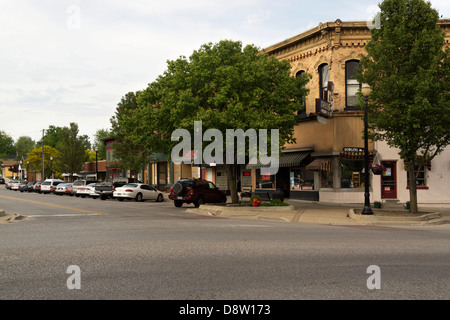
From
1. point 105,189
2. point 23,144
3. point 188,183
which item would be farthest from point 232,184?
point 23,144

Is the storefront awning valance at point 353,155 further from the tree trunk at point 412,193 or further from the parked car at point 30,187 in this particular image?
the parked car at point 30,187

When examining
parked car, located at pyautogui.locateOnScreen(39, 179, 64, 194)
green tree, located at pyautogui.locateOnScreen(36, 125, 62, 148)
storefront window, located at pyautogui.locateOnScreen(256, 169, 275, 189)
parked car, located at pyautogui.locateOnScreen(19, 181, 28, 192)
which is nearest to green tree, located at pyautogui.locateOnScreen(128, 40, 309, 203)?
storefront window, located at pyautogui.locateOnScreen(256, 169, 275, 189)

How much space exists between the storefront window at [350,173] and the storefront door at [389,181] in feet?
4.61

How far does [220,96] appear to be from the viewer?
20.7 meters

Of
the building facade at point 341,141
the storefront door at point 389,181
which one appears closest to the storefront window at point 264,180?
the building facade at point 341,141

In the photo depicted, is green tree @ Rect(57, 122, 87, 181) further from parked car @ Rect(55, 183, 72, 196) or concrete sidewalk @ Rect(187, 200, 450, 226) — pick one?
concrete sidewalk @ Rect(187, 200, 450, 226)

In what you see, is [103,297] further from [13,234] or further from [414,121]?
[414,121]

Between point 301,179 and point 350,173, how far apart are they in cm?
371

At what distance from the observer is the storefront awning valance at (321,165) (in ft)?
87.8

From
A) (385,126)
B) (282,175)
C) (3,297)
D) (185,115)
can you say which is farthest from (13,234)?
(282,175)

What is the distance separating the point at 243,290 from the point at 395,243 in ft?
19.8

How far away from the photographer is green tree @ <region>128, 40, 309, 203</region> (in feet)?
68.9

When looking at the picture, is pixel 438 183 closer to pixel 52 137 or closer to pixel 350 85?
pixel 350 85

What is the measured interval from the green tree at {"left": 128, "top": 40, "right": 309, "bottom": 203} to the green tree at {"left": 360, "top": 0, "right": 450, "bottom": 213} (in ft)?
16.4
